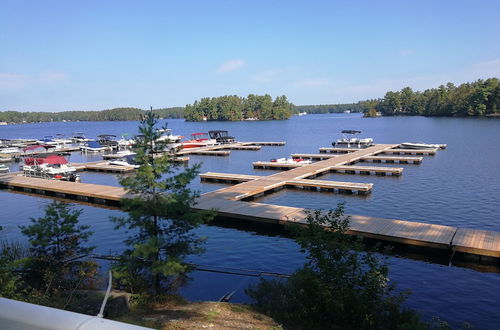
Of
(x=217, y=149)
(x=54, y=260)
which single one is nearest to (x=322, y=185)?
(x=54, y=260)

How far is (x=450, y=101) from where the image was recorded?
445 ft

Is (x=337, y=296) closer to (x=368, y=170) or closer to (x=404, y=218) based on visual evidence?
(x=404, y=218)

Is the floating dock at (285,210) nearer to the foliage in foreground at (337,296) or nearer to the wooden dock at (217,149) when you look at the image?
the foliage in foreground at (337,296)

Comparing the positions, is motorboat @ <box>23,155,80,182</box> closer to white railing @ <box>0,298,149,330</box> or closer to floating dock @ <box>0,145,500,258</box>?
floating dock @ <box>0,145,500,258</box>

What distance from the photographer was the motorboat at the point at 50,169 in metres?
31.8

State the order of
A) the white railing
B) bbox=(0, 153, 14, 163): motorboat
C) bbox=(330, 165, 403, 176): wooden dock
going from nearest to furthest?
the white railing < bbox=(330, 165, 403, 176): wooden dock < bbox=(0, 153, 14, 163): motorboat

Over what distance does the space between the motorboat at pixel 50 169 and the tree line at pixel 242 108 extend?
147 m

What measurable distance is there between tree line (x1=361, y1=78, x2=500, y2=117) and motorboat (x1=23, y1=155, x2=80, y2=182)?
123 m

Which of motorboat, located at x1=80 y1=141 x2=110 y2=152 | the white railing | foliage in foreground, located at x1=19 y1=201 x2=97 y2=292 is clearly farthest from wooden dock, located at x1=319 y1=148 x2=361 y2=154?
the white railing

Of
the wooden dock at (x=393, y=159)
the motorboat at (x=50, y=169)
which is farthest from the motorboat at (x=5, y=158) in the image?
the wooden dock at (x=393, y=159)

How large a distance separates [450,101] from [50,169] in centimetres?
13773

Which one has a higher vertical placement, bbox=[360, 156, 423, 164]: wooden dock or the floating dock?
bbox=[360, 156, 423, 164]: wooden dock

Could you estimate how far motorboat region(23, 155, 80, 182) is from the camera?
31763 millimetres

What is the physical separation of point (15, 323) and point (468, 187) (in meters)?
29.9
